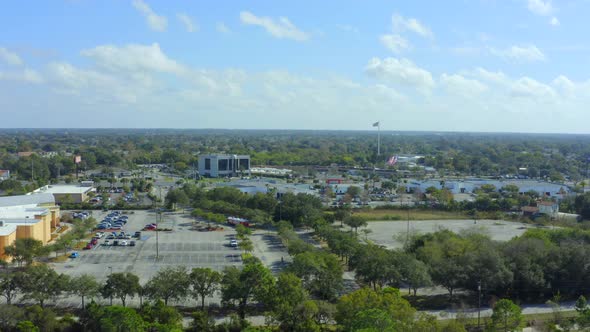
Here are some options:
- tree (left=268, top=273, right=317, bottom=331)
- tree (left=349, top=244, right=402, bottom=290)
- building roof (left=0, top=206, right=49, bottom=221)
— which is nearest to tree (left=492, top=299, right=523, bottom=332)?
tree (left=349, top=244, right=402, bottom=290)

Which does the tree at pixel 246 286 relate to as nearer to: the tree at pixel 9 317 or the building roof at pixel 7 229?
the tree at pixel 9 317

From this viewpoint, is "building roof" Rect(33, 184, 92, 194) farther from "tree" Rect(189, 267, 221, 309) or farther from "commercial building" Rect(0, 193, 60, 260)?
"tree" Rect(189, 267, 221, 309)

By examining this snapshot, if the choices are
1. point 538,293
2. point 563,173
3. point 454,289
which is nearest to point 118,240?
point 454,289

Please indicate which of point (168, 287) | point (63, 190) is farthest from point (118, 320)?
point (63, 190)

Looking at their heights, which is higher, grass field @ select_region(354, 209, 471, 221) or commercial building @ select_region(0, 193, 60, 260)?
commercial building @ select_region(0, 193, 60, 260)

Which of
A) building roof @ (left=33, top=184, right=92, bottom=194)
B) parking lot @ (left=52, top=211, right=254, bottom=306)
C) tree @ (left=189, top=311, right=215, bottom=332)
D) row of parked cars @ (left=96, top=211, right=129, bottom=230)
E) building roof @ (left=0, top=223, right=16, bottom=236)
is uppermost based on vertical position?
building roof @ (left=0, top=223, right=16, bottom=236)

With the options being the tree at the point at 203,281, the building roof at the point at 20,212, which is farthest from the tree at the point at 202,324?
the building roof at the point at 20,212

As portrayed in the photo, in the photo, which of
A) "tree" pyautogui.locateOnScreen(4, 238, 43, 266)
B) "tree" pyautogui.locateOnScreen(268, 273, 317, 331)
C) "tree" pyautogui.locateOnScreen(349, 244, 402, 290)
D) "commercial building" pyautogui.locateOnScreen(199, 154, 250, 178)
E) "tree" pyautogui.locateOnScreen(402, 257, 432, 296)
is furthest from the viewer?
"commercial building" pyautogui.locateOnScreen(199, 154, 250, 178)
